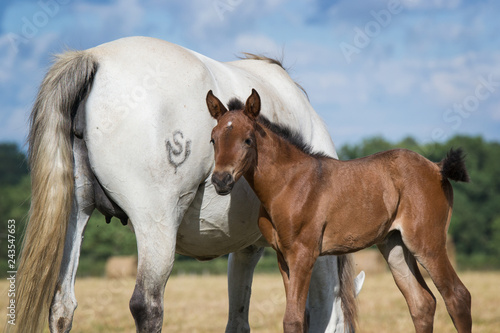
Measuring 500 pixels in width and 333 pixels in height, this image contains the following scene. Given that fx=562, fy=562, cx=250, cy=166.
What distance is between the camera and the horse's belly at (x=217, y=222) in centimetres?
407

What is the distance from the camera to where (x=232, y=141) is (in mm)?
3621

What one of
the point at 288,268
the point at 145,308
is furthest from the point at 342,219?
the point at 145,308

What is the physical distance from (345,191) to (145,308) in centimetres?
160

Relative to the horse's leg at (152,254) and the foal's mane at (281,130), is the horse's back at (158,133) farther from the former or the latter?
the foal's mane at (281,130)

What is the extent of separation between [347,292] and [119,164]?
2518mm

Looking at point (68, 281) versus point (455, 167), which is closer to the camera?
point (68, 281)

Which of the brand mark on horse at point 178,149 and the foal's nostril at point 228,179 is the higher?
the brand mark on horse at point 178,149

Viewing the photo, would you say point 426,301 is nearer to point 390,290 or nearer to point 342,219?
point 342,219

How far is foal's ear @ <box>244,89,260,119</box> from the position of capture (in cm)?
377

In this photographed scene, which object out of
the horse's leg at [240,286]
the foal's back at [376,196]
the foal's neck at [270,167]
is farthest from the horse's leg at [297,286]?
the horse's leg at [240,286]

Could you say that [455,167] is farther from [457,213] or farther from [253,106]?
[457,213]

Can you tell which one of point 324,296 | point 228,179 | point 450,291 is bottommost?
point 324,296

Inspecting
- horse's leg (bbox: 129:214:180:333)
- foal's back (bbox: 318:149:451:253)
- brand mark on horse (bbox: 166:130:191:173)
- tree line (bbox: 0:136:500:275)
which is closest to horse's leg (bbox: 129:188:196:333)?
horse's leg (bbox: 129:214:180:333)

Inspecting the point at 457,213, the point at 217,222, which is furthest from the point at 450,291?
the point at 457,213
